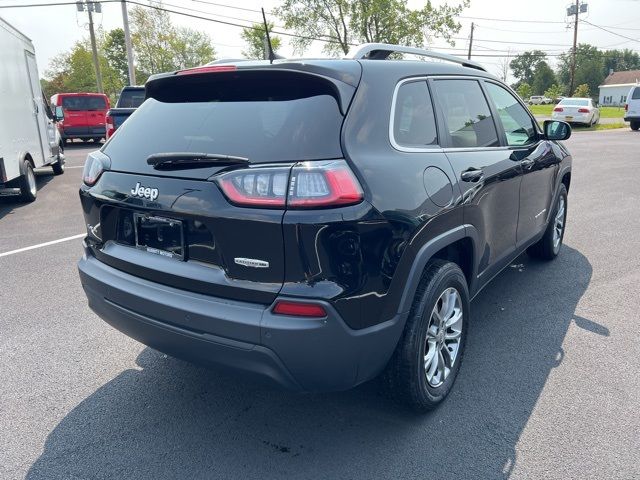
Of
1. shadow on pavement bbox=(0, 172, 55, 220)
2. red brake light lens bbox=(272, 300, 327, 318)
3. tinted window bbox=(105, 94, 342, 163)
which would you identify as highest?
tinted window bbox=(105, 94, 342, 163)

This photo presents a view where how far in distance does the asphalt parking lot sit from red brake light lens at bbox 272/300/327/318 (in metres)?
0.80

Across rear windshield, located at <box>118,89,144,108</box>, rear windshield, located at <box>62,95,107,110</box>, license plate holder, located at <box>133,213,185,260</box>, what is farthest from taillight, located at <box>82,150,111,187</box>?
rear windshield, located at <box>62,95,107,110</box>

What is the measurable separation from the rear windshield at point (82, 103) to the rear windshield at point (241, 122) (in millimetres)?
18807

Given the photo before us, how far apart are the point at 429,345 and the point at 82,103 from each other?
65.6 ft

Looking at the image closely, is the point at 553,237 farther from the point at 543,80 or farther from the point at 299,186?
the point at 543,80

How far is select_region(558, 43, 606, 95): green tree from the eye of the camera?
100062 mm

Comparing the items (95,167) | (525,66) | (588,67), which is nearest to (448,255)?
(95,167)

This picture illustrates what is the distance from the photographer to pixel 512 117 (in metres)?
4.04

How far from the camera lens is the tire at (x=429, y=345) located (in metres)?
2.50

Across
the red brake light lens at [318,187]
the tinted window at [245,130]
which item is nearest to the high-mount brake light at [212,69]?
the tinted window at [245,130]

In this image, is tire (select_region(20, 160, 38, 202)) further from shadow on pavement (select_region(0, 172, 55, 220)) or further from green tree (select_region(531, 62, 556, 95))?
green tree (select_region(531, 62, 556, 95))

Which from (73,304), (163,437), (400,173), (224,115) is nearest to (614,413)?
(400,173)

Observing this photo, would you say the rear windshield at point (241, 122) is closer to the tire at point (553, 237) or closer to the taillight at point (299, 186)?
the taillight at point (299, 186)

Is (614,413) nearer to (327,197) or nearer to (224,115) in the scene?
(327,197)
